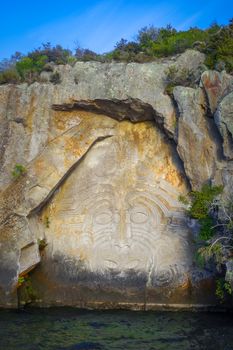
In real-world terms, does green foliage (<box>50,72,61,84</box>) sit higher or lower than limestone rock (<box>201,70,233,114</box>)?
higher

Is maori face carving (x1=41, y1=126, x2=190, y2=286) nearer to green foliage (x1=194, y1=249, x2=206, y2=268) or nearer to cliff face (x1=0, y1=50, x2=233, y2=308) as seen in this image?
cliff face (x1=0, y1=50, x2=233, y2=308)

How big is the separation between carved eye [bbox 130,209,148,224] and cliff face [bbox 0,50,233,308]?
0.12ft

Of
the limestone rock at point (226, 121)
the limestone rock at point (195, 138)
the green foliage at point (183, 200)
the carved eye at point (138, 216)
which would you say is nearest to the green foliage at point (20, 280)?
the carved eye at point (138, 216)

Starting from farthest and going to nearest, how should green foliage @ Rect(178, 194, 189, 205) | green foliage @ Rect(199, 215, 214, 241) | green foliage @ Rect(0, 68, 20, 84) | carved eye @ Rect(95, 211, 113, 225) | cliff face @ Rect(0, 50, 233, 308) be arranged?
green foliage @ Rect(0, 68, 20, 84) < carved eye @ Rect(95, 211, 113, 225) < green foliage @ Rect(178, 194, 189, 205) < cliff face @ Rect(0, 50, 233, 308) < green foliage @ Rect(199, 215, 214, 241)

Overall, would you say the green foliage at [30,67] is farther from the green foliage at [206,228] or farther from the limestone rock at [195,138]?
the green foliage at [206,228]

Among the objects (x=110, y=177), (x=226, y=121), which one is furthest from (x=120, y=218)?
(x=226, y=121)

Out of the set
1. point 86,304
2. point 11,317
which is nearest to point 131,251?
point 86,304

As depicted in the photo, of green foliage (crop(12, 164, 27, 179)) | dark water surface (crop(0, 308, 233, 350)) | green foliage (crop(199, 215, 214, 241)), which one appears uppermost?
green foliage (crop(12, 164, 27, 179))

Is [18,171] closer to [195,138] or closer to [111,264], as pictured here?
[111,264]

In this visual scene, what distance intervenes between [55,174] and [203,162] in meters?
5.07

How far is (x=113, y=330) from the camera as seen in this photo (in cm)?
1274

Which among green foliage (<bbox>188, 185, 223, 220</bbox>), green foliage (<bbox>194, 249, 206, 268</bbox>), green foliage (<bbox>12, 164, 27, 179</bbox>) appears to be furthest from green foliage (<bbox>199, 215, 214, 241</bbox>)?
green foliage (<bbox>12, 164, 27, 179</bbox>)

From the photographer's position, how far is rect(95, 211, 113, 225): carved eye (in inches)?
636

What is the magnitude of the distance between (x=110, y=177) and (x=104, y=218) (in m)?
1.54
